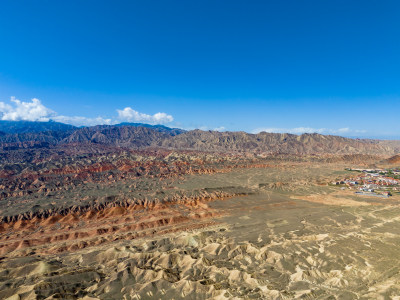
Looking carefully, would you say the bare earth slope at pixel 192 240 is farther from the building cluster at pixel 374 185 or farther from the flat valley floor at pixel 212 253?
the building cluster at pixel 374 185

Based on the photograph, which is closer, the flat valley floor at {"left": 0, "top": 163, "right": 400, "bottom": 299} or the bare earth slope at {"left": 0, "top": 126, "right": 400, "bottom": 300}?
the flat valley floor at {"left": 0, "top": 163, "right": 400, "bottom": 299}

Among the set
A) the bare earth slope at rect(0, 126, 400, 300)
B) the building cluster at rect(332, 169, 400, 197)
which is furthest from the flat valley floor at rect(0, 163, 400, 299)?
the building cluster at rect(332, 169, 400, 197)

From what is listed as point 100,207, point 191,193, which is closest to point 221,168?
point 191,193

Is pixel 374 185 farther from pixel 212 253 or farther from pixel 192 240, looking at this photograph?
pixel 212 253

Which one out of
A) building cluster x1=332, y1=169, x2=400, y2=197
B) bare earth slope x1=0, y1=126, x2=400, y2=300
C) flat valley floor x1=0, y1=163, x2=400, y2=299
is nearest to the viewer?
flat valley floor x1=0, y1=163, x2=400, y2=299

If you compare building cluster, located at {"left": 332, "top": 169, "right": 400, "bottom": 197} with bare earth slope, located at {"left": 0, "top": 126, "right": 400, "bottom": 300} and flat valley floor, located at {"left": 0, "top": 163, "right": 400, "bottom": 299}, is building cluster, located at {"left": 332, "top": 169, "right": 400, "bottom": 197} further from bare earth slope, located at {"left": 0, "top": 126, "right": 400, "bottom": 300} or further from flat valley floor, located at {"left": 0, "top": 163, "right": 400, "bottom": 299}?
flat valley floor, located at {"left": 0, "top": 163, "right": 400, "bottom": 299}

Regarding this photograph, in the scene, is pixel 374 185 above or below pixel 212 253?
above

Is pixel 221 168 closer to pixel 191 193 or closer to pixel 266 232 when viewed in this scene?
pixel 191 193

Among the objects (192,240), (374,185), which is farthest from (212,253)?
(374,185)
